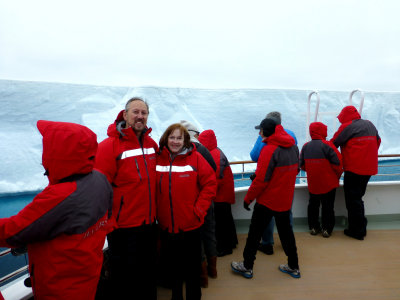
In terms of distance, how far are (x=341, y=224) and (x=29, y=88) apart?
32.4 feet

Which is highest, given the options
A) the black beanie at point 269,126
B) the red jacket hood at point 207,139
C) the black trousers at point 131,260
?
the black beanie at point 269,126

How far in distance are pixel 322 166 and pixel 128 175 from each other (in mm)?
1889

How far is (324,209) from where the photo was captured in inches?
96.0

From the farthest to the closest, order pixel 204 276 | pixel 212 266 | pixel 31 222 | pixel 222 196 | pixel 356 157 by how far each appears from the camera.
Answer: pixel 356 157, pixel 222 196, pixel 212 266, pixel 204 276, pixel 31 222

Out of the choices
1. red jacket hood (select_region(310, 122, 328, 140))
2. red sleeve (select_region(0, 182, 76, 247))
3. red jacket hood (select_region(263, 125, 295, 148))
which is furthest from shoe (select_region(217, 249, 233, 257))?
red sleeve (select_region(0, 182, 76, 247))

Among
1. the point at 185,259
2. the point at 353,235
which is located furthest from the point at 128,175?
the point at 353,235

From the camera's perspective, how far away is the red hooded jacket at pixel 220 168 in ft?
6.44

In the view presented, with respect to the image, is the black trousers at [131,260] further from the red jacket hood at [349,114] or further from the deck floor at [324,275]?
the red jacket hood at [349,114]

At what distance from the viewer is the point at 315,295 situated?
5.30 feet

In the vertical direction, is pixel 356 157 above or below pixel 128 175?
below

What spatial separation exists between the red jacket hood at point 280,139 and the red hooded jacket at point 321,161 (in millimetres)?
825

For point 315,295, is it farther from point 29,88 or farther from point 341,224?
point 29,88

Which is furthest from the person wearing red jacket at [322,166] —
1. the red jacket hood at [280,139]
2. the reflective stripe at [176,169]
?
the reflective stripe at [176,169]

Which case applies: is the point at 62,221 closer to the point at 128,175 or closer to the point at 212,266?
the point at 128,175
